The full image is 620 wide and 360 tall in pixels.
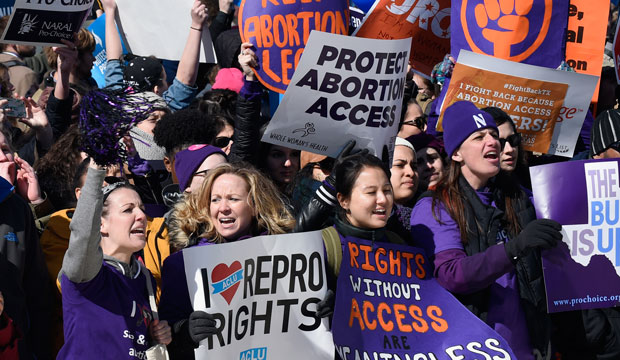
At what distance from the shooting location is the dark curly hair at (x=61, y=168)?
5672 mm

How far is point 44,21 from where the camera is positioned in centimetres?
613

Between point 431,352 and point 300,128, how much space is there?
1.49 metres

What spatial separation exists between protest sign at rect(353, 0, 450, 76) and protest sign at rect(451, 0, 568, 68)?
354 millimetres

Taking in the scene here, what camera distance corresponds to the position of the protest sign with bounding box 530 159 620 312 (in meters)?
4.92

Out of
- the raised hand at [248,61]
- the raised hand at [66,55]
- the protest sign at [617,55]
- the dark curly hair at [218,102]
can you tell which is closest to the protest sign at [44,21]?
the raised hand at [66,55]

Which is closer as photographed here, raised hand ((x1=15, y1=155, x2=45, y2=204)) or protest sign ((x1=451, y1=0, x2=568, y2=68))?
raised hand ((x1=15, y1=155, x2=45, y2=204))

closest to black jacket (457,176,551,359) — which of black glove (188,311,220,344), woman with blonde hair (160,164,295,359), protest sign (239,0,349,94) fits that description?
woman with blonde hair (160,164,295,359)

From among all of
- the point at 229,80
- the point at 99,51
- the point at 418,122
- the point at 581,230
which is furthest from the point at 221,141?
the point at 99,51

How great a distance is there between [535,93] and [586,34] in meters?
1.21

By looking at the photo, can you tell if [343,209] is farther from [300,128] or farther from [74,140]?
[74,140]

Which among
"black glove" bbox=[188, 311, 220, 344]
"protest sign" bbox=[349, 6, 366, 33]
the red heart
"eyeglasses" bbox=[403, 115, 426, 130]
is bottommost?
"black glove" bbox=[188, 311, 220, 344]

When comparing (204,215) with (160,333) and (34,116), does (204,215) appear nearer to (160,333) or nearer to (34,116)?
(160,333)

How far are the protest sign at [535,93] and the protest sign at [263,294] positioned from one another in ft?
6.90

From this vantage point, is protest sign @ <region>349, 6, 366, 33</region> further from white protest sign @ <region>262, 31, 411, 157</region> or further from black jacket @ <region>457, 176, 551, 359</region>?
black jacket @ <region>457, 176, 551, 359</region>
